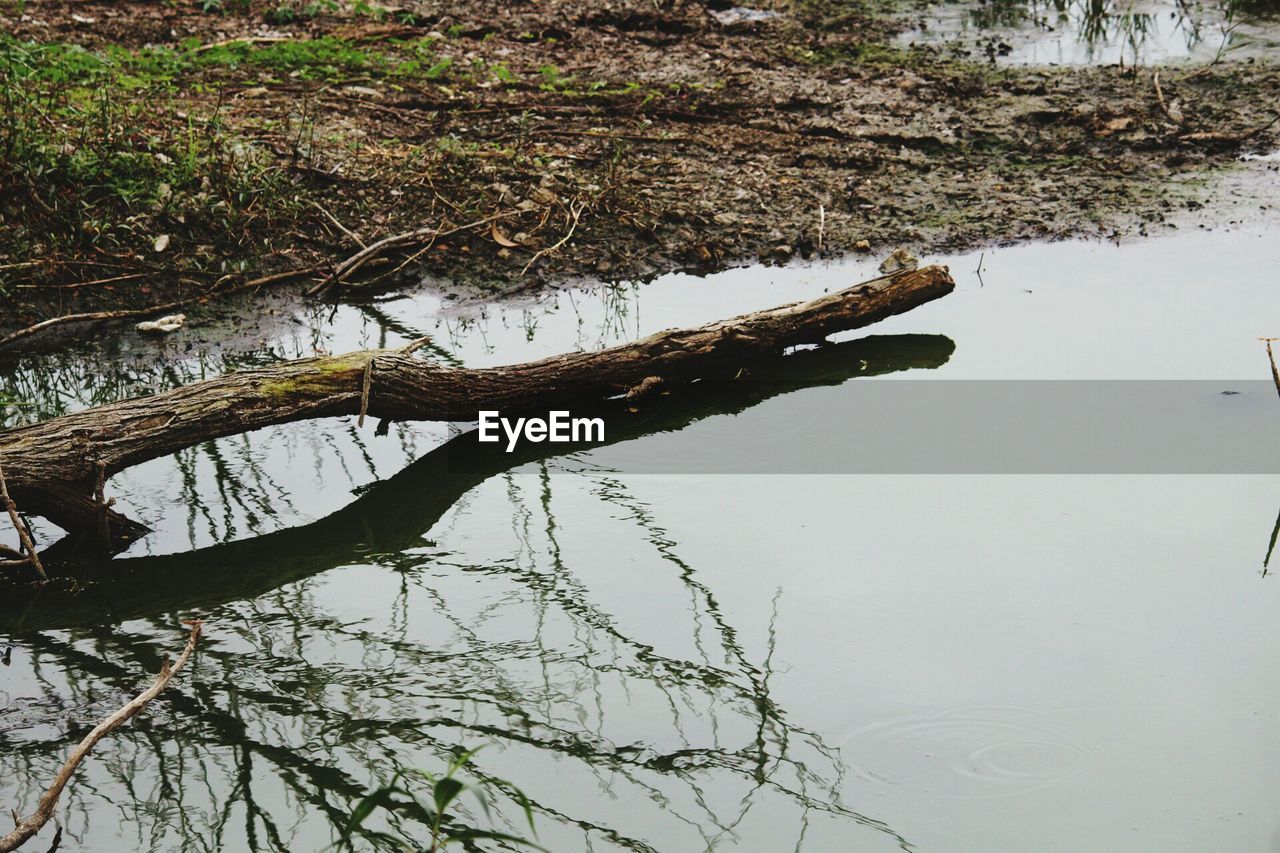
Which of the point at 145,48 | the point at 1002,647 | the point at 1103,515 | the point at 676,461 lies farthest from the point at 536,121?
the point at 1002,647

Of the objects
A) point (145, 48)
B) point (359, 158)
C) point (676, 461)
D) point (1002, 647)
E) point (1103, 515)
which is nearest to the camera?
point (1002, 647)

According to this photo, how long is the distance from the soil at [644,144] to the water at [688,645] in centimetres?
112

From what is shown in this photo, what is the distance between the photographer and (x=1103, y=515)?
3.59 metres

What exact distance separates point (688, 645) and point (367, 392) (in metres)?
1.39

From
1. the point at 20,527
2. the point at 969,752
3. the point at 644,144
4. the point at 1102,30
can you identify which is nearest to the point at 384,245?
the point at 644,144

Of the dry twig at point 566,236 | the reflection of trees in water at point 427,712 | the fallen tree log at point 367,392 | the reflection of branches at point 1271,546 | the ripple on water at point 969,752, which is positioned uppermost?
the dry twig at point 566,236

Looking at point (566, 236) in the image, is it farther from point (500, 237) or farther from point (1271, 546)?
point (1271, 546)

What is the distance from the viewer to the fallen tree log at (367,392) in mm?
3463

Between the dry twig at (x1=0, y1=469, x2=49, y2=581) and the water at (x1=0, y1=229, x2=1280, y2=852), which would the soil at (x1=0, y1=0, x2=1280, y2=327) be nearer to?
the water at (x1=0, y1=229, x2=1280, y2=852)

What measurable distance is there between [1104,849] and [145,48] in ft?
22.5

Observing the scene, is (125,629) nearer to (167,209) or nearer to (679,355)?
(679,355)

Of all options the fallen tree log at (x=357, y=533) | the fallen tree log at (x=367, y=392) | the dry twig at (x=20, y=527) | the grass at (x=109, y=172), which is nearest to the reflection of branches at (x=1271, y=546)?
the fallen tree log at (x=357, y=533)

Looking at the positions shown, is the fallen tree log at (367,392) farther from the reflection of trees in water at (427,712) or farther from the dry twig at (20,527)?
the reflection of trees in water at (427,712)

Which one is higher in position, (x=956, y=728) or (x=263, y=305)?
(x=263, y=305)
